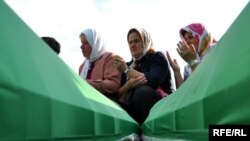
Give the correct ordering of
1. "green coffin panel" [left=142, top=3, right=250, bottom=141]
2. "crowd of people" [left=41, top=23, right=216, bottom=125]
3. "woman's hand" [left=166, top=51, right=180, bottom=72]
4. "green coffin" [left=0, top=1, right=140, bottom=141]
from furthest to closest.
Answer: "woman's hand" [left=166, top=51, right=180, bottom=72] < "crowd of people" [left=41, top=23, right=216, bottom=125] < "green coffin panel" [left=142, top=3, right=250, bottom=141] < "green coffin" [left=0, top=1, right=140, bottom=141]

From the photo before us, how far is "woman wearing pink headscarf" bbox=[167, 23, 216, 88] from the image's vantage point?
4.09 metres

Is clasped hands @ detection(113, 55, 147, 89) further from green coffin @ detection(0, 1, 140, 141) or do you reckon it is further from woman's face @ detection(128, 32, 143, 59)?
green coffin @ detection(0, 1, 140, 141)

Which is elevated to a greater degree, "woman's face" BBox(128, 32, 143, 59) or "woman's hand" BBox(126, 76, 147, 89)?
"woman's face" BBox(128, 32, 143, 59)

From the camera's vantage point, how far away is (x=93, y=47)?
4488mm

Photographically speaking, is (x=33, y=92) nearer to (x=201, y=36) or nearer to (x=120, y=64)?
(x=120, y=64)

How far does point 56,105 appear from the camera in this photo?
4.90ft

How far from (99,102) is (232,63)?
1410 millimetres

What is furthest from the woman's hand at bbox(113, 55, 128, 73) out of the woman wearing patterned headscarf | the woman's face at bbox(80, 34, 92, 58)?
the woman's face at bbox(80, 34, 92, 58)

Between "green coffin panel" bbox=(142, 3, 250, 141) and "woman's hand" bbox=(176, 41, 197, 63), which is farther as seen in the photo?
"woman's hand" bbox=(176, 41, 197, 63)

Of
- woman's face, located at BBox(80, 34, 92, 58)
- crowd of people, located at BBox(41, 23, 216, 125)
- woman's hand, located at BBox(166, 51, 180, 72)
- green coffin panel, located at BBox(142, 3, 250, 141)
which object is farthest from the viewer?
woman's hand, located at BBox(166, 51, 180, 72)

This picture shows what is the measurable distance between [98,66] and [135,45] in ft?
1.54

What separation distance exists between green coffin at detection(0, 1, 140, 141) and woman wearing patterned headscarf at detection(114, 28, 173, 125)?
2125mm

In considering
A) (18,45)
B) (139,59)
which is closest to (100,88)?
(139,59)

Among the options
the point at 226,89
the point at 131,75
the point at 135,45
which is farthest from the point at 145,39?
the point at 226,89
